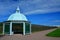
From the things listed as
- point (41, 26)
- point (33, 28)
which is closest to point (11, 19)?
point (33, 28)

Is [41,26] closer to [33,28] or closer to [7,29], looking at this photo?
[33,28]

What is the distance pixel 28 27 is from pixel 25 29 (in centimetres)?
109

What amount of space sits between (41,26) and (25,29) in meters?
12.3

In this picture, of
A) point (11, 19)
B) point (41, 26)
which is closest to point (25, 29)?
point (11, 19)

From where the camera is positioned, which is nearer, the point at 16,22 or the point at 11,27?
the point at 16,22

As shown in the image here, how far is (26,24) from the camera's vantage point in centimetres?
2570

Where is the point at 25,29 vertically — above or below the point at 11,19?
below

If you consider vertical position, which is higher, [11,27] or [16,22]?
[16,22]

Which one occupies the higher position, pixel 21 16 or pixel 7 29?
pixel 21 16

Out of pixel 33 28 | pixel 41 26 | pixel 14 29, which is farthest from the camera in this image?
pixel 41 26

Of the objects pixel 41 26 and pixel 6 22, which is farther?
pixel 41 26

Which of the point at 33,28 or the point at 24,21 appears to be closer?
the point at 24,21

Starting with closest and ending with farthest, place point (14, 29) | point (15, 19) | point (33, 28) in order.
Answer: point (15, 19)
point (14, 29)
point (33, 28)

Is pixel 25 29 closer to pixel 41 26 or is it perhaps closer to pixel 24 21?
pixel 24 21
